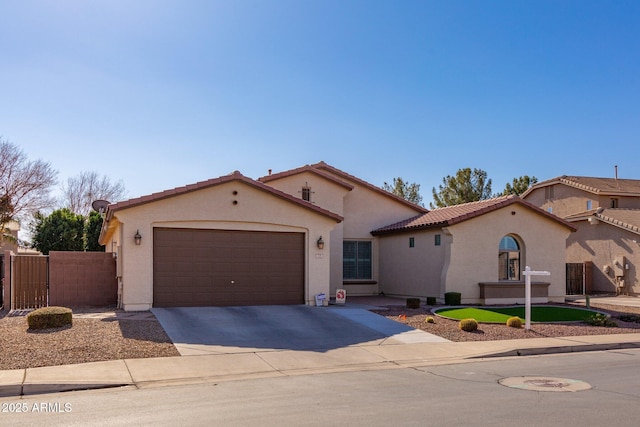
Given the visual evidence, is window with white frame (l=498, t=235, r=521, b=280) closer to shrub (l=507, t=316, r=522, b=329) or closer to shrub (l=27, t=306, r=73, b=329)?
shrub (l=507, t=316, r=522, b=329)

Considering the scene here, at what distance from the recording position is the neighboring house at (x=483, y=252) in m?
22.3

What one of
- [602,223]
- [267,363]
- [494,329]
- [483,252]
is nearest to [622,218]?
[602,223]

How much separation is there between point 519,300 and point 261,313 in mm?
11042

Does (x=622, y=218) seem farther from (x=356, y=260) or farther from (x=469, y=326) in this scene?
(x=469, y=326)

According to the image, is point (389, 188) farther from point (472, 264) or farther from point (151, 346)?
point (151, 346)

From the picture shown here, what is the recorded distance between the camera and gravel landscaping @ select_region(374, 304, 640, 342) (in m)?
15.4

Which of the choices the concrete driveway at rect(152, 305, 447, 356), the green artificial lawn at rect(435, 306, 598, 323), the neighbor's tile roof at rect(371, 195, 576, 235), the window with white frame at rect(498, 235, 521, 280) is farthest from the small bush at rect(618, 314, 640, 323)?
the concrete driveway at rect(152, 305, 447, 356)

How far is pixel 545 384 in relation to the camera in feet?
32.1

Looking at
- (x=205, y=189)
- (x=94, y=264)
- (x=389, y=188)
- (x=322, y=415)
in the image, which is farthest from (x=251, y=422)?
(x=389, y=188)

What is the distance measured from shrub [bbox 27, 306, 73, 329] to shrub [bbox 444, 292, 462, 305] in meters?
12.7

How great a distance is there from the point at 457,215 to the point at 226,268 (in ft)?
30.2

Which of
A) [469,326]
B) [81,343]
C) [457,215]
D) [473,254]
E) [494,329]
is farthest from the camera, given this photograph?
[473,254]

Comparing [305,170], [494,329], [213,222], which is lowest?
[494,329]

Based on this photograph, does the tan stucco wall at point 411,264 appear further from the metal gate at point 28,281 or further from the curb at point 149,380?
the metal gate at point 28,281
